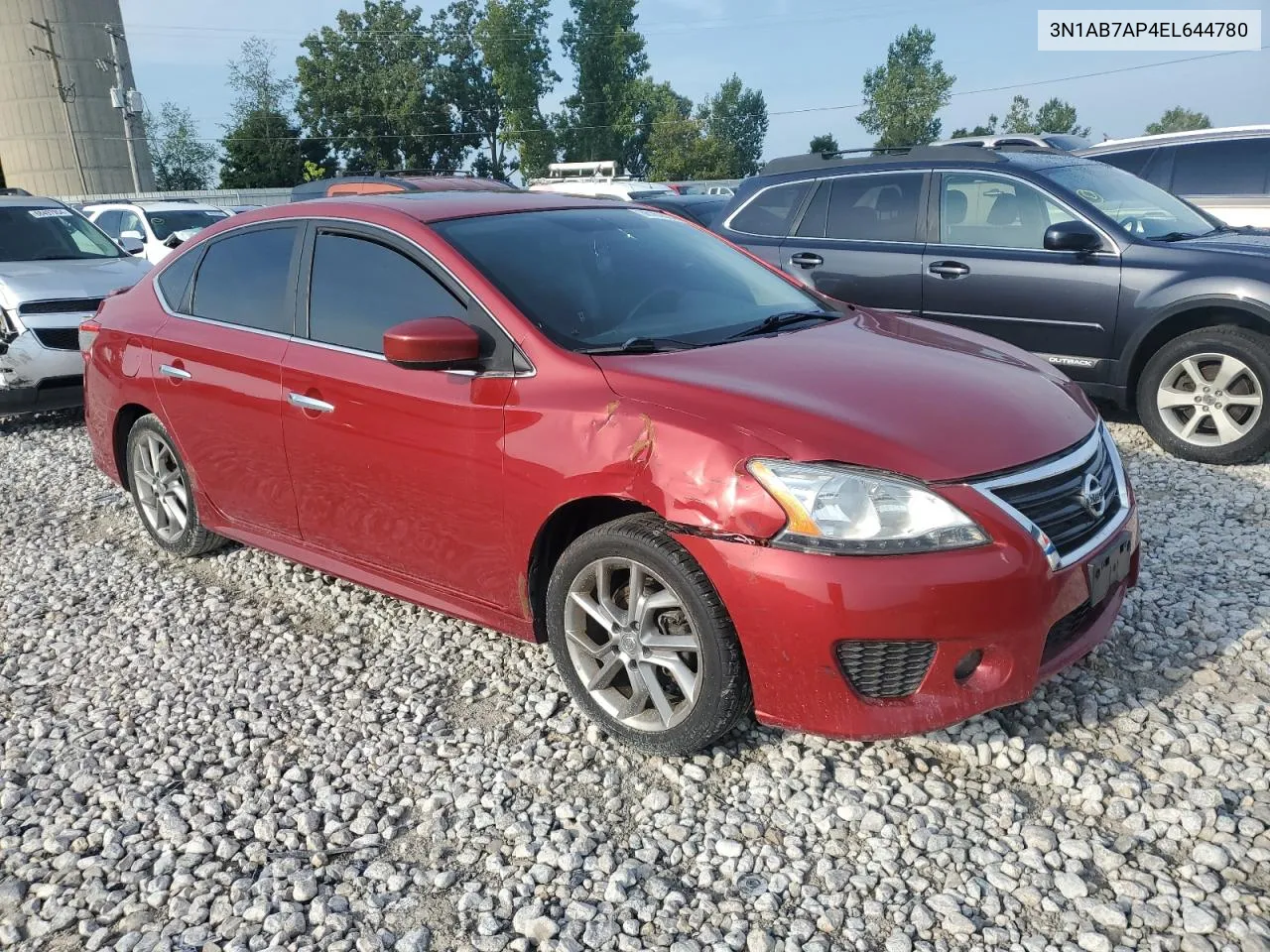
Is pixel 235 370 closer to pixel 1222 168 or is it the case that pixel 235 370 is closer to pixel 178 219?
pixel 1222 168

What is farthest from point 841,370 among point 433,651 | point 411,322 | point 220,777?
point 220,777

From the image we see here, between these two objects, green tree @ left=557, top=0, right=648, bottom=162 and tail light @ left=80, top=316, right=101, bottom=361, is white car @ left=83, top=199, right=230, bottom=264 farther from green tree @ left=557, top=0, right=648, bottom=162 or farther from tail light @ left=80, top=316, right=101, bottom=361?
green tree @ left=557, top=0, right=648, bottom=162

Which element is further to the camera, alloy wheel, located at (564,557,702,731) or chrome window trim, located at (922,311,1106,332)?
chrome window trim, located at (922,311,1106,332)

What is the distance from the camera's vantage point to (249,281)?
4.37 meters

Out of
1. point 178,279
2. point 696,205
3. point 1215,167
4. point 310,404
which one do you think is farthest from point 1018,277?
point 696,205

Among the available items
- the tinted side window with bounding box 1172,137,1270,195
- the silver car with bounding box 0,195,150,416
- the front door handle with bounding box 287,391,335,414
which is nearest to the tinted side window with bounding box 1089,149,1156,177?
the tinted side window with bounding box 1172,137,1270,195

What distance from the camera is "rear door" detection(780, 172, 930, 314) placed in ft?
23.1

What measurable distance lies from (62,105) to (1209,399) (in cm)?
6758

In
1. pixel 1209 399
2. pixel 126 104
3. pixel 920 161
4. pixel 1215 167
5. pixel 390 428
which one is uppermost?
pixel 126 104

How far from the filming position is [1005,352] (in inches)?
149

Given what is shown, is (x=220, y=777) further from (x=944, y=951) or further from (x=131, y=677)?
(x=944, y=951)

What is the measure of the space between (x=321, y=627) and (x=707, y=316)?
2085 millimetres

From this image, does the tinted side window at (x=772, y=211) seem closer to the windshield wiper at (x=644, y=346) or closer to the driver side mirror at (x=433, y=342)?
the windshield wiper at (x=644, y=346)

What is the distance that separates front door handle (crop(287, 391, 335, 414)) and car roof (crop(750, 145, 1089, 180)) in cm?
493
